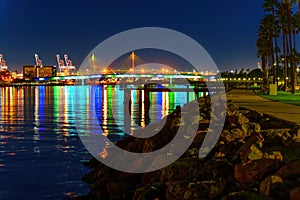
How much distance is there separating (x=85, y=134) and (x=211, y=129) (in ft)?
45.9

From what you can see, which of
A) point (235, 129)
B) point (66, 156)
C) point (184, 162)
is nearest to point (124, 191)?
point (184, 162)

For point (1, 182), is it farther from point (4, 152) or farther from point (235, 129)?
point (235, 129)

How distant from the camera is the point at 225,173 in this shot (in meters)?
9.55

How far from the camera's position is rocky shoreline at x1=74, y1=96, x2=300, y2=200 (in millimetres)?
7898

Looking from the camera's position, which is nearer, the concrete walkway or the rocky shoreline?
the rocky shoreline

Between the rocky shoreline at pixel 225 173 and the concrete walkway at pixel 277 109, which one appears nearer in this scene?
the rocky shoreline at pixel 225 173

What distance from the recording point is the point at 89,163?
18516 millimetres

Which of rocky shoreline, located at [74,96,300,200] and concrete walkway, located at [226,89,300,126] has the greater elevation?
concrete walkway, located at [226,89,300,126]

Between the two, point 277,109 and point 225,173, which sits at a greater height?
point 277,109

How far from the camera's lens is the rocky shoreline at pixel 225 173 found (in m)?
7.90

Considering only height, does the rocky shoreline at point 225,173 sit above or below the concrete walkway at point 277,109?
below

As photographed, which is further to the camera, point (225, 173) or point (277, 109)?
point (277, 109)

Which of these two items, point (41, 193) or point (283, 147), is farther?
point (41, 193)

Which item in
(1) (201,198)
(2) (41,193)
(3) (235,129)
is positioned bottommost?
(2) (41,193)
